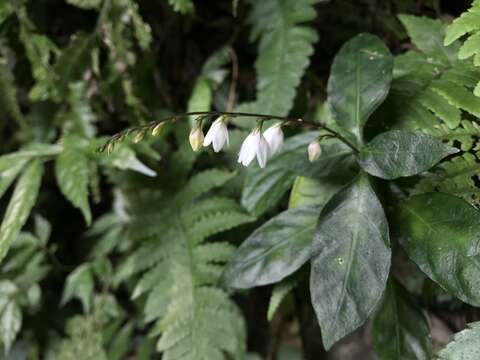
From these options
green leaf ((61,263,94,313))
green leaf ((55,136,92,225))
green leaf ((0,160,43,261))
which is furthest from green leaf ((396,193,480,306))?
green leaf ((61,263,94,313))

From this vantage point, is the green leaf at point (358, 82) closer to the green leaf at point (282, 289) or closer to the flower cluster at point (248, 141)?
the flower cluster at point (248, 141)

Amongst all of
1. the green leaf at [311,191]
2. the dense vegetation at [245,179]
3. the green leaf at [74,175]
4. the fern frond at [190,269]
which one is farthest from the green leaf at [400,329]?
the green leaf at [74,175]

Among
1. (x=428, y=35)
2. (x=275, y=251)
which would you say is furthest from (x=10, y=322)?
(x=428, y=35)

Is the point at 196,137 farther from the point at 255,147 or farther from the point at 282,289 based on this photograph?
the point at 282,289

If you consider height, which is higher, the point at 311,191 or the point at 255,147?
the point at 255,147

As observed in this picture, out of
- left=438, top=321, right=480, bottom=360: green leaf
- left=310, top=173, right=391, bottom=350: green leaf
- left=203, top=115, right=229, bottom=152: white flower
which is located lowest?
left=438, top=321, right=480, bottom=360: green leaf

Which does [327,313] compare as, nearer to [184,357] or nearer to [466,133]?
[466,133]

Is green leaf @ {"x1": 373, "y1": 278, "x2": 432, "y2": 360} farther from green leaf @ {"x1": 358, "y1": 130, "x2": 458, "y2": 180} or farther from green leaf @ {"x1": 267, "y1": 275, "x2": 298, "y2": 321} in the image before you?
green leaf @ {"x1": 358, "y1": 130, "x2": 458, "y2": 180}

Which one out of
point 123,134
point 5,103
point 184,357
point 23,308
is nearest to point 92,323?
point 23,308
